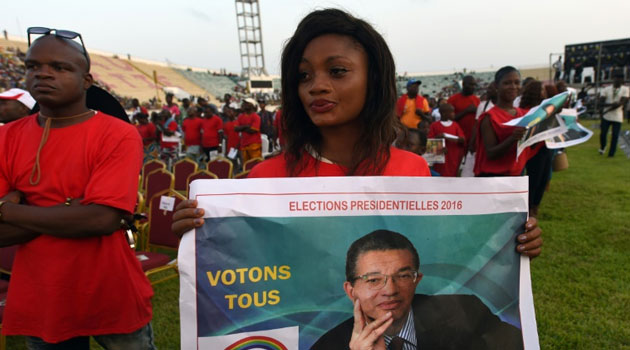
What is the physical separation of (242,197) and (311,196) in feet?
0.59

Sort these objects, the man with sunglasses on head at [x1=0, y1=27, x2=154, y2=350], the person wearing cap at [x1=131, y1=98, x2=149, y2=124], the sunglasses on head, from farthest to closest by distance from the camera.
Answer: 1. the person wearing cap at [x1=131, y1=98, x2=149, y2=124]
2. the sunglasses on head
3. the man with sunglasses on head at [x1=0, y1=27, x2=154, y2=350]

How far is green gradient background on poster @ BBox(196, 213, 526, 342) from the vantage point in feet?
3.23

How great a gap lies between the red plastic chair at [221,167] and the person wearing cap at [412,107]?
10.4 ft

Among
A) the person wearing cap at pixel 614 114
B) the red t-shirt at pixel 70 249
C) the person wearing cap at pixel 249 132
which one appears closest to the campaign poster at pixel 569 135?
the red t-shirt at pixel 70 249

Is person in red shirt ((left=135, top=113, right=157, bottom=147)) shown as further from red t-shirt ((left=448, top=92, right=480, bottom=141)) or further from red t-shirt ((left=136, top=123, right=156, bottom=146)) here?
red t-shirt ((left=448, top=92, right=480, bottom=141))

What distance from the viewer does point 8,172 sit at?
4.70 ft

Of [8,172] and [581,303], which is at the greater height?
[8,172]

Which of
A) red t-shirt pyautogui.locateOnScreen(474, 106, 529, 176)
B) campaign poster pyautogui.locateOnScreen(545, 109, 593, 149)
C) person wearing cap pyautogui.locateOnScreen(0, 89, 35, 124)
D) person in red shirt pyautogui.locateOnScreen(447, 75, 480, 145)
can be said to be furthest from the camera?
person in red shirt pyautogui.locateOnScreen(447, 75, 480, 145)

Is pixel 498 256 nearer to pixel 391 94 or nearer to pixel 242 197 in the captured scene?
pixel 391 94

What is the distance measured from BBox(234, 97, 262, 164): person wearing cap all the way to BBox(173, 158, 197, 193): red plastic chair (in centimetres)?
277

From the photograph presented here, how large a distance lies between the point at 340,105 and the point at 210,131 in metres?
7.87

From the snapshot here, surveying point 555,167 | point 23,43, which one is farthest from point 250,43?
point 555,167

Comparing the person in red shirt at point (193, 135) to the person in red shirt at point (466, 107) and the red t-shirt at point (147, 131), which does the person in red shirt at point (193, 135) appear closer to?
the red t-shirt at point (147, 131)

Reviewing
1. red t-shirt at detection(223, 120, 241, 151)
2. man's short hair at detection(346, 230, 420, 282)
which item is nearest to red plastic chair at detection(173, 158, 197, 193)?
red t-shirt at detection(223, 120, 241, 151)
